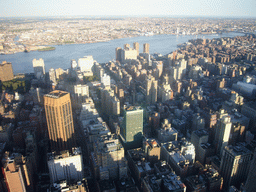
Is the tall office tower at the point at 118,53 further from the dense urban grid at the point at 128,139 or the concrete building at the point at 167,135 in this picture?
the concrete building at the point at 167,135

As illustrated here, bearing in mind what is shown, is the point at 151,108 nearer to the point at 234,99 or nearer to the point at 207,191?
the point at 234,99

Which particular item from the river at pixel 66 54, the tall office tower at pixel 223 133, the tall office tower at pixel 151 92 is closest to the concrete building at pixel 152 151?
the tall office tower at pixel 223 133

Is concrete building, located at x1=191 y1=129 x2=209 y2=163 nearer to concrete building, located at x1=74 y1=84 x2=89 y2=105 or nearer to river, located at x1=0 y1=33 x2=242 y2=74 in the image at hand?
concrete building, located at x1=74 y1=84 x2=89 y2=105

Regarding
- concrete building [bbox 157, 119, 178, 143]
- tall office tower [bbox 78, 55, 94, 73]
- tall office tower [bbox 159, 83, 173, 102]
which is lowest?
concrete building [bbox 157, 119, 178, 143]

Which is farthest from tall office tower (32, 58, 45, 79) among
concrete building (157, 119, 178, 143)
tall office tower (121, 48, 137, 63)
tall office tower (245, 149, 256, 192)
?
tall office tower (245, 149, 256, 192)

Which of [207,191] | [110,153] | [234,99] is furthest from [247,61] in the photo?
[110,153]

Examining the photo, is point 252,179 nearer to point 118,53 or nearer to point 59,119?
point 59,119
